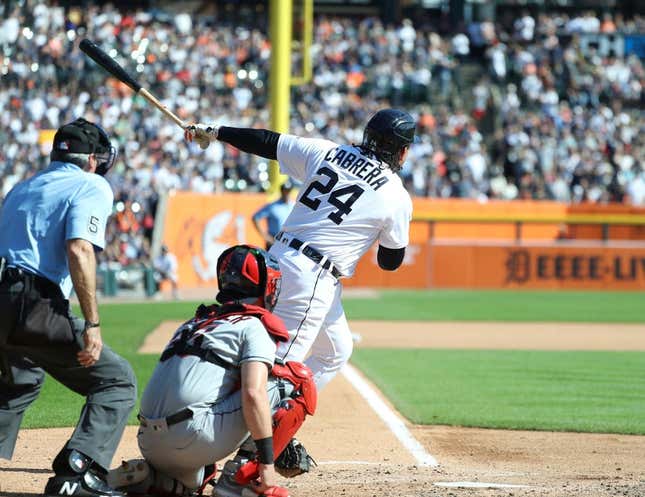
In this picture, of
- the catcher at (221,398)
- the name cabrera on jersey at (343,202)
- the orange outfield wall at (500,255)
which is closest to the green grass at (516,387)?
the name cabrera on jersey at (343,202)

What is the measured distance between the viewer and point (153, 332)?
14.8 metres

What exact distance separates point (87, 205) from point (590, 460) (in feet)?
11.8

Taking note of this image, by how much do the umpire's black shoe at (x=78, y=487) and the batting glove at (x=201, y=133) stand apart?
2350mm

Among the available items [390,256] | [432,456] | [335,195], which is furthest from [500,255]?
[335,195]

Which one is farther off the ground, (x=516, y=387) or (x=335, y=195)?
(x=335, y=195)

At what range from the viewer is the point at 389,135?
6.53 m

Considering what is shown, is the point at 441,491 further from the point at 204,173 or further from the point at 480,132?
the point at 480,132

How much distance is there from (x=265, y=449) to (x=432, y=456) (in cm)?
221

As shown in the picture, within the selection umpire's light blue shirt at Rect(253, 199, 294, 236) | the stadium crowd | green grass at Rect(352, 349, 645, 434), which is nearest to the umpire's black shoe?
green grass at Rect(352, 349, 645, 434)

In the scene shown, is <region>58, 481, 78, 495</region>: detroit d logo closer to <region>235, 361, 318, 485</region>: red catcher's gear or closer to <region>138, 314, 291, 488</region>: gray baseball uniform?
<region>138, 314, 291, 488</region>: gray baseball uniform

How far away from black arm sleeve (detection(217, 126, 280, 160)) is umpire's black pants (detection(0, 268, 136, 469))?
5.43 feet

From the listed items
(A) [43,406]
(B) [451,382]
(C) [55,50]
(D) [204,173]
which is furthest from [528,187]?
(A) [43,406]

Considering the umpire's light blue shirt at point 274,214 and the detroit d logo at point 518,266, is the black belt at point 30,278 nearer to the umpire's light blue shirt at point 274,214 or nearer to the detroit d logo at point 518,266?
the umpire's light blue shirt at point 274,214

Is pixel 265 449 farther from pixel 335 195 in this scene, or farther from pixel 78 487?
pixel 335 195
